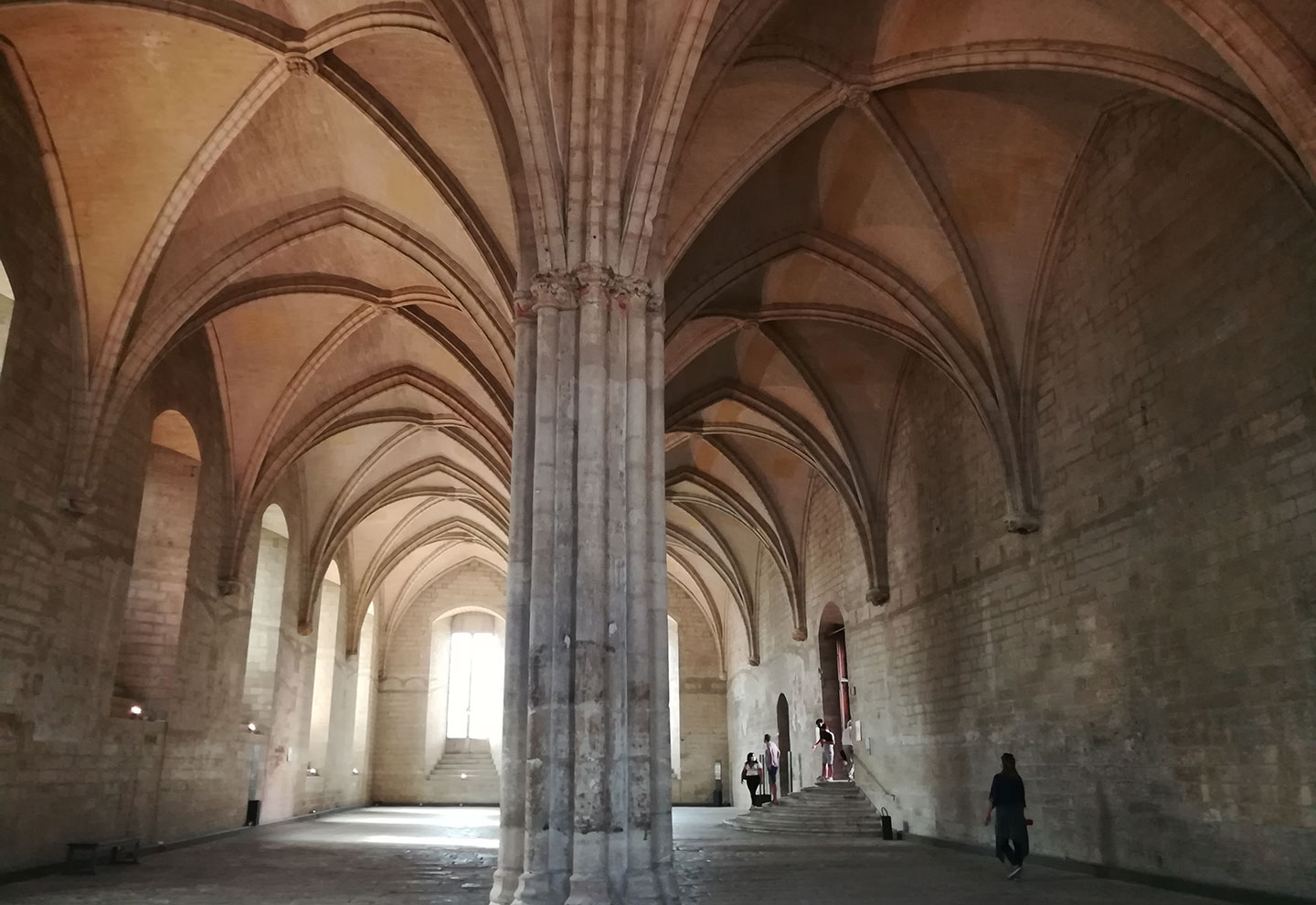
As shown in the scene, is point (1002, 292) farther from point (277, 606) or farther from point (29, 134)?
point (277, 606)

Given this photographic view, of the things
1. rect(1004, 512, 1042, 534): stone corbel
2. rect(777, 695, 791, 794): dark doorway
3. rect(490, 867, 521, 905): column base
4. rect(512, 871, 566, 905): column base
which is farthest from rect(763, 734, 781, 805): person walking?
rect(512, 871, 566, 905): column base

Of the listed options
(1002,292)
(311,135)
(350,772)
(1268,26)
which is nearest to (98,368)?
(311,135)

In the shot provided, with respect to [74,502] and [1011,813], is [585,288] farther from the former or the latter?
[74,502]

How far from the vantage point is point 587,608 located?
7.05 meters

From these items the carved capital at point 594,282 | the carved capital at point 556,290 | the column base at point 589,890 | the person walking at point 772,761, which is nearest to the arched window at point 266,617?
the person walking at point 772,761

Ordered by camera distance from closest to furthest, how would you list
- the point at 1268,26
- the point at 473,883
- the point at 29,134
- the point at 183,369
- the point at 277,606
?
the point at 1268,26, the point at 473,883, the point at 29,134, the point at 183,369, the point at 277,606

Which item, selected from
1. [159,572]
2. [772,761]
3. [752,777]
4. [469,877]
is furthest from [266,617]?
[772,761]

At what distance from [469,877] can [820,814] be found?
9.14m

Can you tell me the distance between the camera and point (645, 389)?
788 cm

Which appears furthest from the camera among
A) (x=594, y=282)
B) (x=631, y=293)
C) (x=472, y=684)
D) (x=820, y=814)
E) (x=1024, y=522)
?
(x=472, y=684)

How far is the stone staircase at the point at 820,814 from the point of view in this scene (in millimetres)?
16419

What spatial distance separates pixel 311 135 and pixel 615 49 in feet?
16.5

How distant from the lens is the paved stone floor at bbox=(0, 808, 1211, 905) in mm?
8031

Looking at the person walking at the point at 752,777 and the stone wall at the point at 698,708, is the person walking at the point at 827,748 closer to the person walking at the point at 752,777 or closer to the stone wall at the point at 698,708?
the person walking at the point at 752,777
